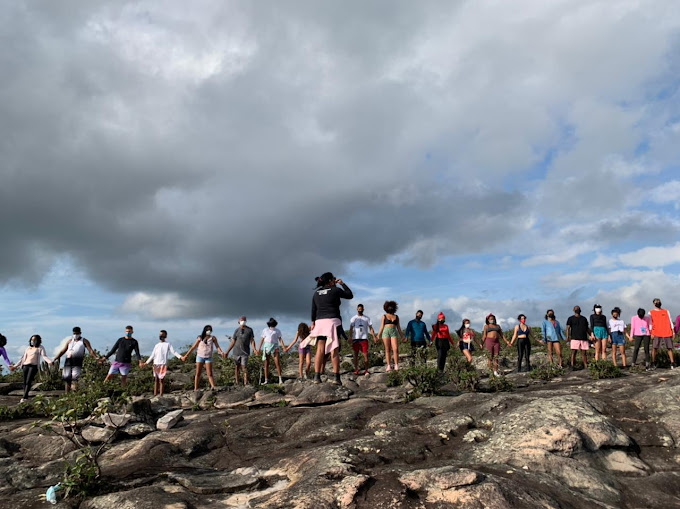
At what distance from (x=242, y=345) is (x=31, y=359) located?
275 inches

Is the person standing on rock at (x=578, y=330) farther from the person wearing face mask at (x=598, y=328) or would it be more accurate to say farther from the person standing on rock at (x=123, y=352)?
the person standing on rock at (x=123, y=352)

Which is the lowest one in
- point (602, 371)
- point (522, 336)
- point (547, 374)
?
point (547, 374)

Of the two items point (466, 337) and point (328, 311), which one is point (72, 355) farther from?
point (466, 337)

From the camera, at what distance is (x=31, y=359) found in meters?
17.1

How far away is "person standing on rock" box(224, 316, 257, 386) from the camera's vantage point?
696 inches

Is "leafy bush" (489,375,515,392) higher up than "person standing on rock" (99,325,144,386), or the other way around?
"person standing on rock" (99,325,144,386)

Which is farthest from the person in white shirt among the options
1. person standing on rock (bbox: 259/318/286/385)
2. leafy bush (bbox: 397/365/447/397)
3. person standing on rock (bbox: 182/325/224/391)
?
leafy bush (bbox: 397/365/447/397)

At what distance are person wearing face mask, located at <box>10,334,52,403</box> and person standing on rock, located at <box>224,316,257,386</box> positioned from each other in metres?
6.21

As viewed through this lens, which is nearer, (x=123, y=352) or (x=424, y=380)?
(x=424, y=380)

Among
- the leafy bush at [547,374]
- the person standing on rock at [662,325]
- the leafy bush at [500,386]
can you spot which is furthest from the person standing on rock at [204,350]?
the person standing on rock at [662,325]

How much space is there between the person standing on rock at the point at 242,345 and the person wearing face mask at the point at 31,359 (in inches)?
245

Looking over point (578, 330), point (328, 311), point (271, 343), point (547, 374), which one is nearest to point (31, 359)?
point (271, 343)

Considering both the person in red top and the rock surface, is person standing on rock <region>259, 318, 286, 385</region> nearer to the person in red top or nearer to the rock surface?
the person in red top

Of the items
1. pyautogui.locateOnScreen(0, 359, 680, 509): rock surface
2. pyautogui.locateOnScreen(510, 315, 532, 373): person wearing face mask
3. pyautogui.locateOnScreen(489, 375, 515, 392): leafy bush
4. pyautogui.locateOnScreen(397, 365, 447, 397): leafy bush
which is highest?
pyautogui.locateOnScreen(510, 315, 532, 373): person wearing face mask
